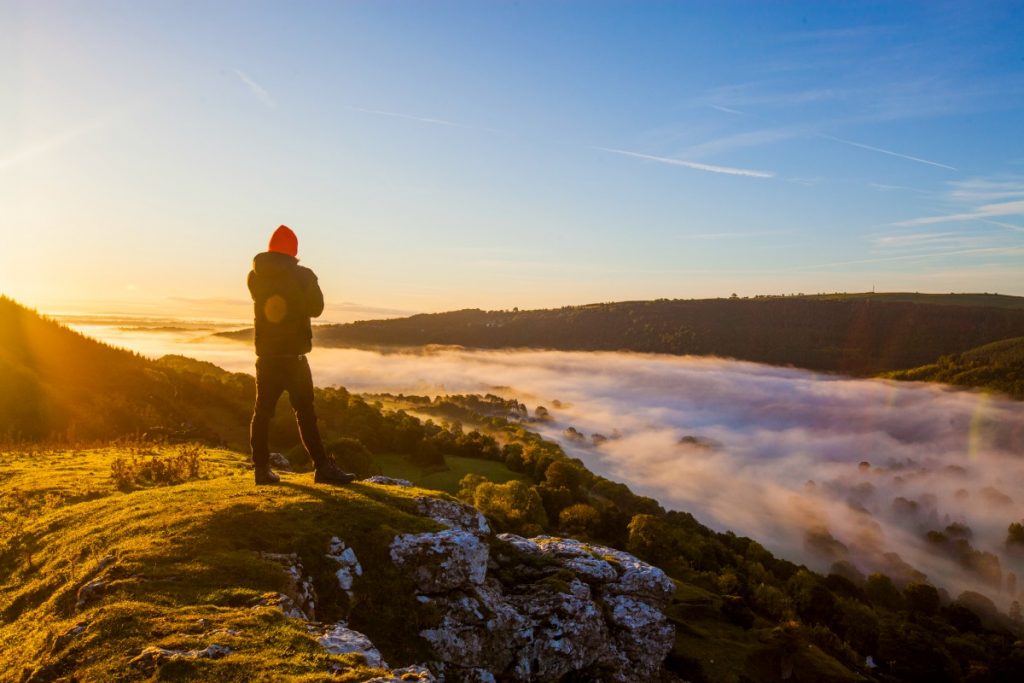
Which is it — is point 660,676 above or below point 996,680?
above

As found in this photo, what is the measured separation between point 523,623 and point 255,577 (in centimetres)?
510

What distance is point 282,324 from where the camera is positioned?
32.0 ft

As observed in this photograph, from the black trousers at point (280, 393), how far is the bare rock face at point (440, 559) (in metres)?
2.83

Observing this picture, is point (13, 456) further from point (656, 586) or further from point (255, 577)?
point (656, 586)

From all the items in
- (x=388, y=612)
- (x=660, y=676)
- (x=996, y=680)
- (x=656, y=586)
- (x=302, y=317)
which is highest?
(x=302, y=317)

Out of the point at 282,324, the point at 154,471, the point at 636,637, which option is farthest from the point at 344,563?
the point at 636,637

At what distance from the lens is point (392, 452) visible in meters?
58.4

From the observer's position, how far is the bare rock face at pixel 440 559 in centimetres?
885

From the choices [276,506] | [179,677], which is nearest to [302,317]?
[276,506]

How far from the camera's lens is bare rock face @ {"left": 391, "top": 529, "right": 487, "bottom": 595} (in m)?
8.85

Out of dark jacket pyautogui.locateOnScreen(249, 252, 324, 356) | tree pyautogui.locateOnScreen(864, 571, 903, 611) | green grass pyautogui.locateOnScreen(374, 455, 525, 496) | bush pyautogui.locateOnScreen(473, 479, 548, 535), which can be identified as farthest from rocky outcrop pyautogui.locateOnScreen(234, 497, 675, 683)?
tree pyautogui.locateOnScreen(864, 571, 903, 611)

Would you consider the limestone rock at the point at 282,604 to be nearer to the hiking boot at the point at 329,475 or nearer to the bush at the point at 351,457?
the hiking boot at the point at 329,475

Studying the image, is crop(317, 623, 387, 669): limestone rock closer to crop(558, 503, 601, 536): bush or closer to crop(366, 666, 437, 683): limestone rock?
crop(366, 666, 437, 683): limestone rock

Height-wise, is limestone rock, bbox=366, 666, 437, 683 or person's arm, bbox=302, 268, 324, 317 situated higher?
person's arm, bbox=302, 268, 324, 317
